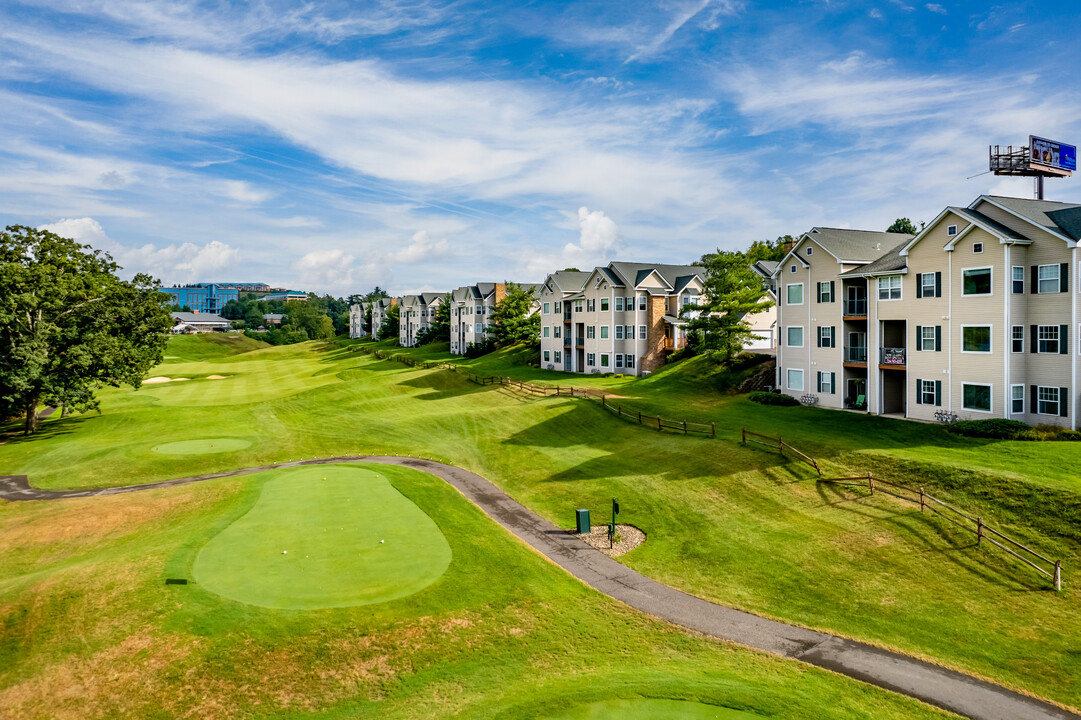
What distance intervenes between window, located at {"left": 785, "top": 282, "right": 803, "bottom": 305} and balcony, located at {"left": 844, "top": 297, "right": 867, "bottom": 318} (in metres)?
4.19

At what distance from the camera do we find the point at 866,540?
2508 cm

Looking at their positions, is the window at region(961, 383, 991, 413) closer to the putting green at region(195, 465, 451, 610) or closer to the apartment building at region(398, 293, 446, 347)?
the putting green at region(195, 465, 451, 610)

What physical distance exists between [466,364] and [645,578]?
6967 cm

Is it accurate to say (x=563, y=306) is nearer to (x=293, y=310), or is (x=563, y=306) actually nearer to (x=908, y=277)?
(x=908, y=277)

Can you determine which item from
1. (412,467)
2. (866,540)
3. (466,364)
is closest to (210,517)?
(412,467)

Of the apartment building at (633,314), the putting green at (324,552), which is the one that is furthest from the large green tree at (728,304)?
the putting green at (324,552)

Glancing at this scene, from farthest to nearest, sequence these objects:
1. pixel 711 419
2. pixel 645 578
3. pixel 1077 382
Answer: pixel 711 419 < pixel 1077 382 < pixel 645 578

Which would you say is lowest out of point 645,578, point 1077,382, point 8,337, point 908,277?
point 645,578

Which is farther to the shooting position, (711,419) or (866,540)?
(711,419)

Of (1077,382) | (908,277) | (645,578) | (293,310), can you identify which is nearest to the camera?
(645,578)

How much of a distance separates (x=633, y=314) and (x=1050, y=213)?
39806 millimetres

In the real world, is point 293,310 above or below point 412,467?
above

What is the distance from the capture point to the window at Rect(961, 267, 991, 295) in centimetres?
3589

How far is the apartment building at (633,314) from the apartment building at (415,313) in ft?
210
